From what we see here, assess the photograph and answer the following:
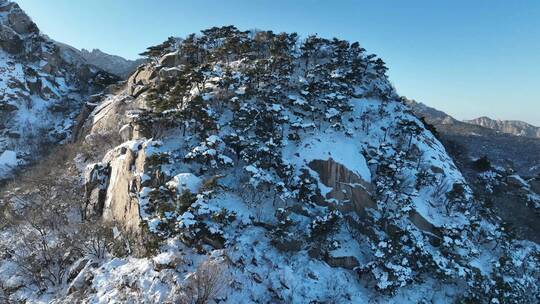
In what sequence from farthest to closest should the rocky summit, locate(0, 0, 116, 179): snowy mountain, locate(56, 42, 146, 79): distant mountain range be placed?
locate(56, 42, 146, 79): distant mountain range < locate(0, 0, 116, 179): snowy mountain < the rocky summit

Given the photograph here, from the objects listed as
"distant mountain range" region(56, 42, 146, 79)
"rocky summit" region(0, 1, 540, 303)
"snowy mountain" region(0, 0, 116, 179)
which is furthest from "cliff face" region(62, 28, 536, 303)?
"distant mountain range" region(56, 42, 146, 79)

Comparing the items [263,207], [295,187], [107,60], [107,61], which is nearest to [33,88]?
[263,207]

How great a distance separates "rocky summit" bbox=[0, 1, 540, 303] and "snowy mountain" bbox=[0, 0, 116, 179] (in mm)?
12206

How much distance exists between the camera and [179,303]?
51.1 feet

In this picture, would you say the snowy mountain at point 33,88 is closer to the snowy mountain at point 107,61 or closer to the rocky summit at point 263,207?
the rocky summit at point 263,207

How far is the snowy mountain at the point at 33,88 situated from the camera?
44781 mm

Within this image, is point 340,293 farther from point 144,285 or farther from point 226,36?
point 226,36

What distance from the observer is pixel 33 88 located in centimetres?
5166

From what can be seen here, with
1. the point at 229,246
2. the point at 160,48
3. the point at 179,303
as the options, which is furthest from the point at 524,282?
the point at 160,48

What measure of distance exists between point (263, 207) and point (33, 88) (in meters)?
46.4

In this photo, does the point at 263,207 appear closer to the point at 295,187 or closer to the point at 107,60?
the point at 295,187

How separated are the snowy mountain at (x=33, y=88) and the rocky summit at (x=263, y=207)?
40.0 ft

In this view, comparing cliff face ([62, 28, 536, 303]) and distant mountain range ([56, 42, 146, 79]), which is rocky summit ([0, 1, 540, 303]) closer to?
cliff face ([62, 28, 536, 303])

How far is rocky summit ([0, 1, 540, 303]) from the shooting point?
18547 millimetres
